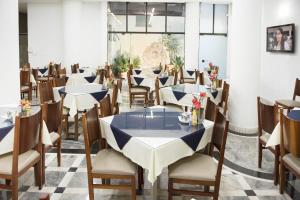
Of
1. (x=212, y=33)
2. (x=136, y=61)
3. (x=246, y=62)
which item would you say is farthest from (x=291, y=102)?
(x=136, y=61)

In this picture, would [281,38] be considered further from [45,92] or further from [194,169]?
[194,169]

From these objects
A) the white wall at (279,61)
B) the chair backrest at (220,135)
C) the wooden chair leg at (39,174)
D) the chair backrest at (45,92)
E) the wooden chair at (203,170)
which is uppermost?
the white wall at (279,61)

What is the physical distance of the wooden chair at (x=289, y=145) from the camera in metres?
2.97

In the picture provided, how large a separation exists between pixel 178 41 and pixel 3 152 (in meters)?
11.3

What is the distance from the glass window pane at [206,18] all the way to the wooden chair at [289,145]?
10796 millimetres

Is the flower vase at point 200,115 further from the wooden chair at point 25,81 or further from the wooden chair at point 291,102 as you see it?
the wooden chair at point 25,81

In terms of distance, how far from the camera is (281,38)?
7594 mm

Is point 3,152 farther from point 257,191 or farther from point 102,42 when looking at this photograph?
point 102,42

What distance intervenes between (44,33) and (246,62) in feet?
31.3

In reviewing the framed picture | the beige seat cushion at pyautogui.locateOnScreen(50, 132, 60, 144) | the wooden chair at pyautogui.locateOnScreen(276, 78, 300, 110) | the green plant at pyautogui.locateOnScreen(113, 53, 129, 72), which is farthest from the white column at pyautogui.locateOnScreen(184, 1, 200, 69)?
the beige seat cushion at pyautogui.locateOnScreen(50, 132, 60, 144)

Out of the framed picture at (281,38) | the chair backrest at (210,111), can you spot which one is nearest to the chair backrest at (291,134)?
the chair backrest at (210,111)

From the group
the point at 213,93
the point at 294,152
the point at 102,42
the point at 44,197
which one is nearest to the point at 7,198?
the point at 44,197

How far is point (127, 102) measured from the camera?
9328 millimetres

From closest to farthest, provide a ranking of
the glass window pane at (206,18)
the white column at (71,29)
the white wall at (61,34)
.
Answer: the white column at (71,29) < the white wall at (61,34) < the glass window pane at (206,18)
